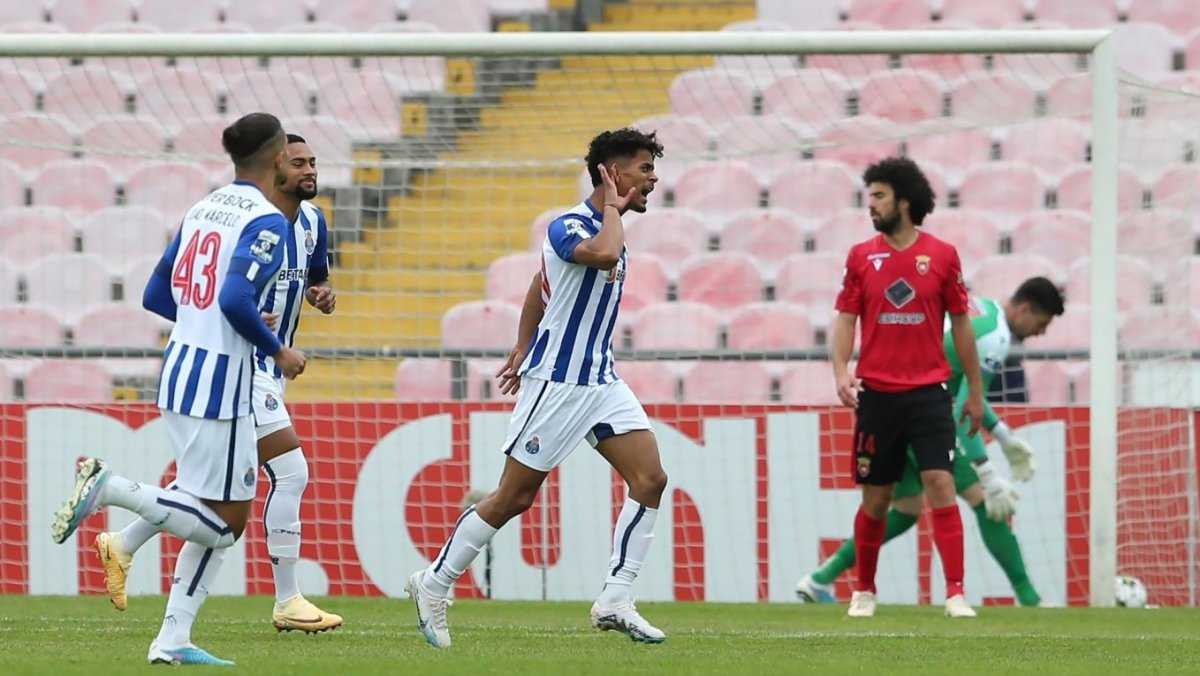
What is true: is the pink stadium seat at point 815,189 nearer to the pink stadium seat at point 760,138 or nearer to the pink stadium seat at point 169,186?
the pink stadium seat at point 760,138

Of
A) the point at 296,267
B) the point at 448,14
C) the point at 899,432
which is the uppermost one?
the point at 448,14

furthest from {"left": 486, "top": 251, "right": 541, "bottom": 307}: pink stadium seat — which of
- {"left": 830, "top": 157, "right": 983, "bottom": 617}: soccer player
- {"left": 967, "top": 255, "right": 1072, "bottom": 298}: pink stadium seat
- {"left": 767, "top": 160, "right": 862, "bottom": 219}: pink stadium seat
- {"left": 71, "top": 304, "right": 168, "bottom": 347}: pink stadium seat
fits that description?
{"left": 830, "top": 157, "right": 983, "bottom": 617}: soccer player

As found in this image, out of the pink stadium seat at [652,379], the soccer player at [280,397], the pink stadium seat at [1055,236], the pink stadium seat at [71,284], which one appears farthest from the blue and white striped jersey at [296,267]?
the pink stadium seat at [1055,236]

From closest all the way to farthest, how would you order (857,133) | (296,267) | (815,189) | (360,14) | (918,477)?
(296,267), (918,477), (857,133), (815,189), (360,14)

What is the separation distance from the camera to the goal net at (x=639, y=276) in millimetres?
9977

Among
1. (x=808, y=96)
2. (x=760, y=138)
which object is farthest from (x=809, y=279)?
(x=808, y=96)

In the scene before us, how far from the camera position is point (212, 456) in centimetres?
532

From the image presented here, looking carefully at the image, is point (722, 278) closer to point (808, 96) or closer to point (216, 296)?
point (808, 96)

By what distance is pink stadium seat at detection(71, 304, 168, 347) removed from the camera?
11.9m

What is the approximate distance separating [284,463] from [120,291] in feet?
17.9

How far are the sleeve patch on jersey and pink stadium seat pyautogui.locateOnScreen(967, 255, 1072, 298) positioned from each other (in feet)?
24.8

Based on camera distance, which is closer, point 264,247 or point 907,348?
point 264,247

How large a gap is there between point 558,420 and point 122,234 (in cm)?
630

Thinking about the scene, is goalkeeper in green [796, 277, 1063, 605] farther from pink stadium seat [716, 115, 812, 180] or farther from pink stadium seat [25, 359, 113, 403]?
pink stadium seat [25, 359, 113, 403]
